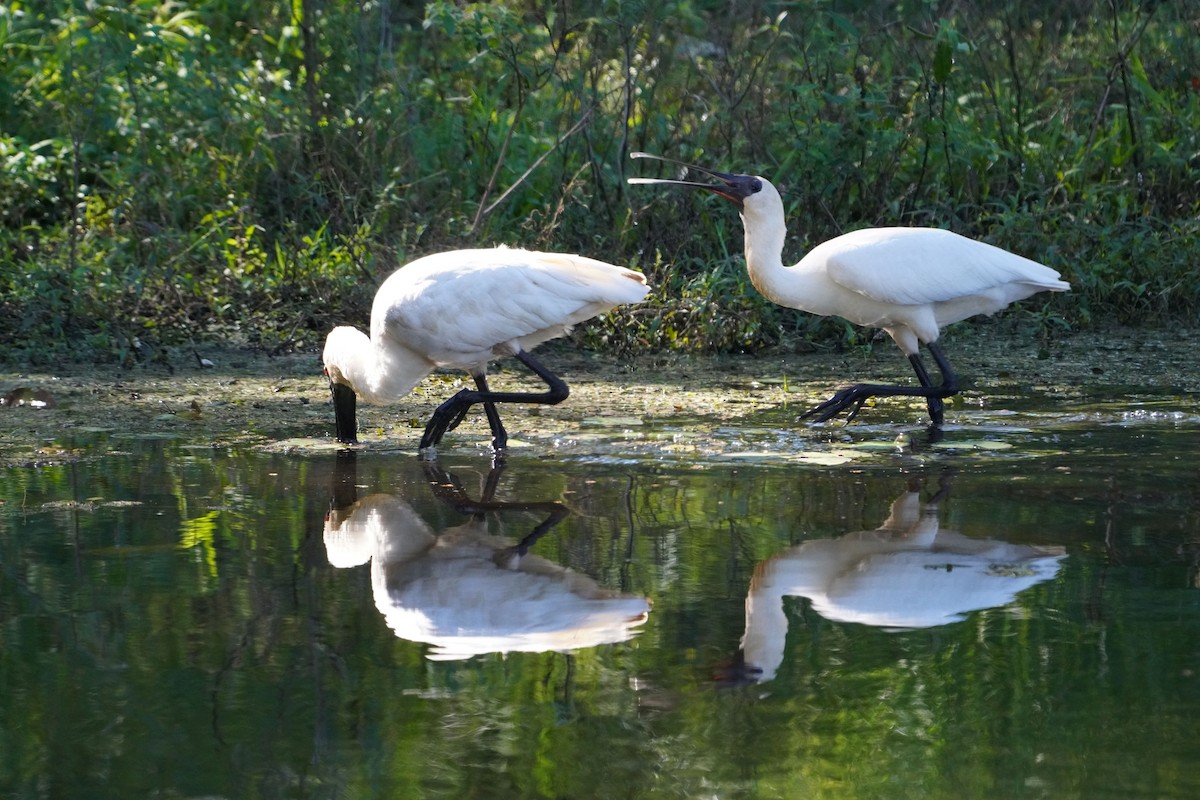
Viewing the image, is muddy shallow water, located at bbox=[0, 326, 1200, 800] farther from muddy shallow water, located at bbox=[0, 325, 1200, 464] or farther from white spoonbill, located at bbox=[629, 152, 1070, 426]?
white spoonbill, located at bbox=[629, 152, 1070, 426]

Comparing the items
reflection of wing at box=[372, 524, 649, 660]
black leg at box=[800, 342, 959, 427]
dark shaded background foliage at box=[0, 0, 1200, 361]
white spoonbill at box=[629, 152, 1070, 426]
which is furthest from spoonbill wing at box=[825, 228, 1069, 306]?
reflection of wing at box=[372, 524, 649, 660]

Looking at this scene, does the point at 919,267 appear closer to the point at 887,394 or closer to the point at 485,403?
the point at 887,394

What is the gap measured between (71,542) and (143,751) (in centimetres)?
187

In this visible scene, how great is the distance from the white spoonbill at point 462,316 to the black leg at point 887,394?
92cm

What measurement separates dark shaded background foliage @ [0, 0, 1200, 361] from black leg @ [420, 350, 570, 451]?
212cm

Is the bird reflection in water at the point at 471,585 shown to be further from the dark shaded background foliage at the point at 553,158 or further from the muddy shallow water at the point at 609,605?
the dark shaded background foliage at the point at 553,158

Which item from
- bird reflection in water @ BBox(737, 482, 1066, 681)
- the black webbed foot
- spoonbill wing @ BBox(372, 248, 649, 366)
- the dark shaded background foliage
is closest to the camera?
bird reflection in water @ BBox(737, 482, 1066, 681)

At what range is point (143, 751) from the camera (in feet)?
11.2

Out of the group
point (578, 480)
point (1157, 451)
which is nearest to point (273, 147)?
point (578, 480)

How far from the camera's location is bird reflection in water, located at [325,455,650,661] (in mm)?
4137

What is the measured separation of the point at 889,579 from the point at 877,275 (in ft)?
8.67

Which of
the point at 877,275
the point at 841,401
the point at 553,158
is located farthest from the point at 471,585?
the point at 553,158

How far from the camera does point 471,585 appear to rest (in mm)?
4621

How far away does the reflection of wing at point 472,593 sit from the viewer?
4.12m
